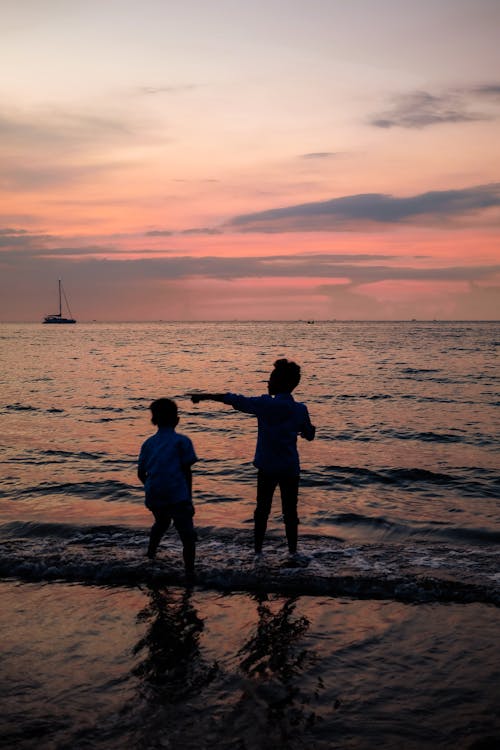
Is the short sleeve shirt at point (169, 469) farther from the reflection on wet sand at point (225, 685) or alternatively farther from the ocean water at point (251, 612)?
the reflection on wet sand at point (225, 685)

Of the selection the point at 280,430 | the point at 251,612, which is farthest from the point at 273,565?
the point at 280,430

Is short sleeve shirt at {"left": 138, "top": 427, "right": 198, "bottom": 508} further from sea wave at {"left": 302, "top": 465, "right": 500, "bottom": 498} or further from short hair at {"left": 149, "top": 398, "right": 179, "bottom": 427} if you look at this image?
sea wave at {"left": 302, "top": 465, "right": 500, "bottom": 498}

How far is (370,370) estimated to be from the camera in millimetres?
44125

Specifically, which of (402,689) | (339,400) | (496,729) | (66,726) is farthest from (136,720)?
(339,400)

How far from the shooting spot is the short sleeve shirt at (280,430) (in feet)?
22.5

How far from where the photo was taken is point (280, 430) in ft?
22.6

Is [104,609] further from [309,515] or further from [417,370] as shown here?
[417,370]

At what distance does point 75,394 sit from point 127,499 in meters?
18.2

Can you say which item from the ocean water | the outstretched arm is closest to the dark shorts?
the ocean water

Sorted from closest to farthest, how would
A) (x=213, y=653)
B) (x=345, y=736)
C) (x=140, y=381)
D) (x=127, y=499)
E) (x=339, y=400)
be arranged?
1. (x=345, y=736)
2. (x=213, y=653)
3. (x=127, y=499)
4. (x=339, y=400)
5. (x=140, y=381)

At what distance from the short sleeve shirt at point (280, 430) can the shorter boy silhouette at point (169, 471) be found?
0.81 meters

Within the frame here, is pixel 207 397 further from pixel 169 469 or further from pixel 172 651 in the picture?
pixel 172 651

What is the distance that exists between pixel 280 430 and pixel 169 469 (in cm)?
139

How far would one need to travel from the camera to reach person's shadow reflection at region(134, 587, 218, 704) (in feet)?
14.4
